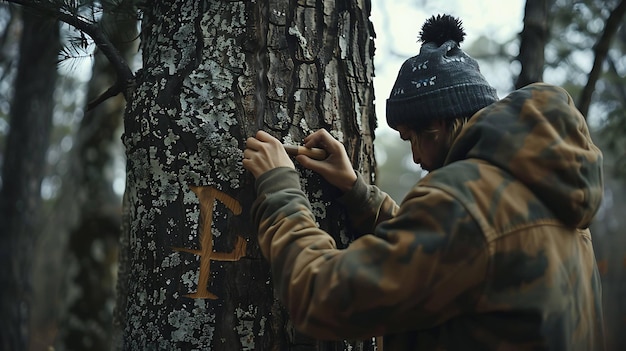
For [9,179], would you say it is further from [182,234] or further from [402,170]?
[402,170]

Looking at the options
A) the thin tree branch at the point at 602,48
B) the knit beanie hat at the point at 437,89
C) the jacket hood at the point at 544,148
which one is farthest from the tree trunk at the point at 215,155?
the thin tree branch at the point at 602,48

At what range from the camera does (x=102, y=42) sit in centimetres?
251

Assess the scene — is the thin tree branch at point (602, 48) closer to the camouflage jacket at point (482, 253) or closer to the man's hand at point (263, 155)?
the camouflage jacket at point (482, 253)

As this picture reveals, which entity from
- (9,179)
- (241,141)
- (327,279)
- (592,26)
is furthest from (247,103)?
(592,26)

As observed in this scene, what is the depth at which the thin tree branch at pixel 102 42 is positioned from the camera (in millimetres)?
2447

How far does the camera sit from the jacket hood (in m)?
1.67

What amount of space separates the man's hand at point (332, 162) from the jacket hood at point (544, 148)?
581mm

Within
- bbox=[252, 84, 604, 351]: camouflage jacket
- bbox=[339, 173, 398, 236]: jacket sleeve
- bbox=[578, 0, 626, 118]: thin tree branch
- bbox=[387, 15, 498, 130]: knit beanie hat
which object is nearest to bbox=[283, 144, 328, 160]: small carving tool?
bbox=[339, 173, 398, 236]: jacket sleeve

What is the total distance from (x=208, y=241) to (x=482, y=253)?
1.01 m

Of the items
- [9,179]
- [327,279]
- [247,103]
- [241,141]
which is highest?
[9,179]

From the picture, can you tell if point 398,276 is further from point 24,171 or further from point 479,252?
point 24,171

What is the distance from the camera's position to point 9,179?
7133mm

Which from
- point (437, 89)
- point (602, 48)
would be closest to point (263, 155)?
point (437, 89)

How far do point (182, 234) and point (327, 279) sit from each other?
0.75 metres
